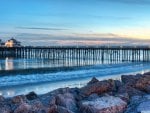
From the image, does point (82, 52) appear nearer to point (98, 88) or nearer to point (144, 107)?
point (98, 88)

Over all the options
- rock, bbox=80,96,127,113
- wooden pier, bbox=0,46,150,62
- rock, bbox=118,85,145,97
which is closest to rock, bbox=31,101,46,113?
rock, bbox=80,96,127,113

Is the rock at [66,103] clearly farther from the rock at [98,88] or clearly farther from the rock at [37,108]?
the rock at [98,88]

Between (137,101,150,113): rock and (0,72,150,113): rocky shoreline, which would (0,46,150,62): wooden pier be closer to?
(0,72,150,113): rocky shoreline

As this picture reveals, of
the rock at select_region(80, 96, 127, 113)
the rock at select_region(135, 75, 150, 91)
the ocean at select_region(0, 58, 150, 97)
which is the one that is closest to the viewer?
the rock at select_region(80, 96, 127, 113)

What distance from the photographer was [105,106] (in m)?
7.23

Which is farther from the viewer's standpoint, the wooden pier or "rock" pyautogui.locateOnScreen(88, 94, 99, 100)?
the wooden pier

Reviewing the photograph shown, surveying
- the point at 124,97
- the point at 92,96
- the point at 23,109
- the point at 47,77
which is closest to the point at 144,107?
the point at 124,97

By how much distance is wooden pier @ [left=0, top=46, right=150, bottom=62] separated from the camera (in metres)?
67.0

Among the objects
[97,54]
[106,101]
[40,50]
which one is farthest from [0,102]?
[40,50]

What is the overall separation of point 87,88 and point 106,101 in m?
2.10

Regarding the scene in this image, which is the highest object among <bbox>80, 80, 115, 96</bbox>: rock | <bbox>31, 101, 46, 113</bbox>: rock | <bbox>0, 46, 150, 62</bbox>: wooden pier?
<bbox>80, 80, 115, 96</bbox>: rock

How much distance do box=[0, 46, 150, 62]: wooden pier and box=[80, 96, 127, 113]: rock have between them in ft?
185

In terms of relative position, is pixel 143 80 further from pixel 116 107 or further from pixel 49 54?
pixel 49 54

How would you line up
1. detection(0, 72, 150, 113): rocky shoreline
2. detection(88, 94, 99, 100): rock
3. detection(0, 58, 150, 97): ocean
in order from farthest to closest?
detection(0, 58, 150, 97): ocean, detection(88, 94, 99, 100): rock, detection(0, 72, 150, 113): rocky shoreline
